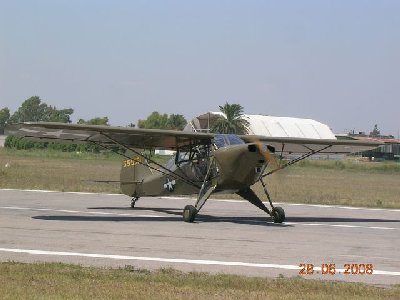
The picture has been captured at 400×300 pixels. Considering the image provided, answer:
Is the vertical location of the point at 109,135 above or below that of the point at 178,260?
above

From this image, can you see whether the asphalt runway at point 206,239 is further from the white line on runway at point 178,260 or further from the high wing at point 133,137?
the high wing at point 133,137

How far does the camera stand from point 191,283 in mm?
10109

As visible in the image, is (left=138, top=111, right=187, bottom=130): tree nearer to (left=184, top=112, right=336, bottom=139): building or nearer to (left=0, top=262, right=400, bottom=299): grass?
(left=184, top=112, right=336, bottom=139): building

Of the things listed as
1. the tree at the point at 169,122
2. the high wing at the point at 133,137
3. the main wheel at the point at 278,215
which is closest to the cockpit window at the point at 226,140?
the high wing at the point at 133,137

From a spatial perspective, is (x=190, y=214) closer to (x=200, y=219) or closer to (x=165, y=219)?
(x=165, y=219)

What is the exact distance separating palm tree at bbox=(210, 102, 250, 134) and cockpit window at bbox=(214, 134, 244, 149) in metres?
79.4

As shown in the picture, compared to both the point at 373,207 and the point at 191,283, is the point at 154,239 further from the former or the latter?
the point at 373,207

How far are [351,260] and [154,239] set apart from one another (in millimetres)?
4279

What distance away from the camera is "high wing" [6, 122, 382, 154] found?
18.8 m

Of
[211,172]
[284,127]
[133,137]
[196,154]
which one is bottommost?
[211,172]

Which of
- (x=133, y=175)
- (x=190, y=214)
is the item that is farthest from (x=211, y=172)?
(x=133, y=175)

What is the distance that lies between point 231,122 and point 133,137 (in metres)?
83.2

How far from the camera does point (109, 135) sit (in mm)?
20344
